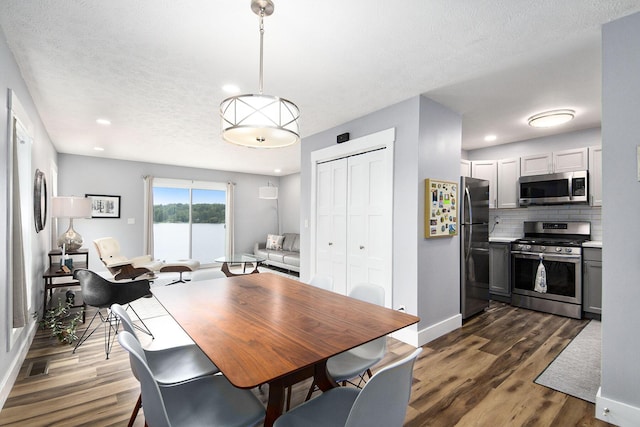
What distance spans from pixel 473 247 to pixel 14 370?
4.58m

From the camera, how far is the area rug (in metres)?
2.27

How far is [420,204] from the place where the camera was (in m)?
3.05

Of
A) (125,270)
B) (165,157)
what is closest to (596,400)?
(125,270)

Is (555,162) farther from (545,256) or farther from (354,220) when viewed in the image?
(354,220)

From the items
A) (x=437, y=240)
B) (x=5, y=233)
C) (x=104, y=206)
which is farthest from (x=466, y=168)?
(x=104, y=206)

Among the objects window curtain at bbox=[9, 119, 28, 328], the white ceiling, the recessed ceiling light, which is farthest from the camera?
the recessed ceiling light

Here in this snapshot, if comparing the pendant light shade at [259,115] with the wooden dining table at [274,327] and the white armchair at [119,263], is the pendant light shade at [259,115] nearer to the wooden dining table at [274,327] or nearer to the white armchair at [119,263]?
the wooden dining table at [274,327]

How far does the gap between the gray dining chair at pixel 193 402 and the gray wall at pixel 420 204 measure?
209 centimetres

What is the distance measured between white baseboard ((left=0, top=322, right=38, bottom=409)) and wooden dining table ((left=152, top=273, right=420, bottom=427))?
1160 millimetres

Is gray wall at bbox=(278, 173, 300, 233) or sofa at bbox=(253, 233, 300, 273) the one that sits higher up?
gray wall at bbox=(278, 173, 300, 233)

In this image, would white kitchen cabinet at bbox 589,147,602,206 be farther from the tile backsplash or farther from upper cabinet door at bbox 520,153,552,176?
upper cabinet door at bbox 520,153,552,176

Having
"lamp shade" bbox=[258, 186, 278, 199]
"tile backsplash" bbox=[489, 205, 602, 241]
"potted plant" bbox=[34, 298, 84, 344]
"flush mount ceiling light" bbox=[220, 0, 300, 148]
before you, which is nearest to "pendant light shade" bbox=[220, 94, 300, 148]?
"flush mount ceiling light" bbox=[220, 0, 300, 148]

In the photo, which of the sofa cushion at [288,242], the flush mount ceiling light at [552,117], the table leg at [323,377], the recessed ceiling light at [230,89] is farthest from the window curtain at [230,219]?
the table leg at [323,377]

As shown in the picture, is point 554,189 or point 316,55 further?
point 554,189
